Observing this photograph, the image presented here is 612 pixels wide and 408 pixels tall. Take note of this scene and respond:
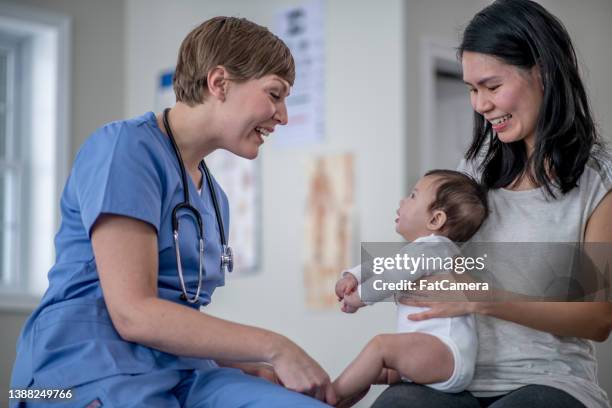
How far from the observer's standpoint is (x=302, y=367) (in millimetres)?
1387

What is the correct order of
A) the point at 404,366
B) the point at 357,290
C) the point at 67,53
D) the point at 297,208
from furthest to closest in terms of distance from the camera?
the point at 67,53 → the point at 297,208 → the point at 357,290 → the point at 404,366

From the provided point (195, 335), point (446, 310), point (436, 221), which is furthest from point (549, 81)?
point (195, 335)

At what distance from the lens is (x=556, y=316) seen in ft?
5.17

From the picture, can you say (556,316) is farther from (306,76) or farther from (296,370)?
(306,76)

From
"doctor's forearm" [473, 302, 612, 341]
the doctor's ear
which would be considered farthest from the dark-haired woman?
the doctor's ear

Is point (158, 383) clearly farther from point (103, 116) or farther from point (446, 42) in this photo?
point (103, 116)

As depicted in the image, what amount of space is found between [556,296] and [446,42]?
2871mm

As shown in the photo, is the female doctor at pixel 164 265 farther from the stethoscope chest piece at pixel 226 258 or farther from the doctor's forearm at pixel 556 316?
the doctor's forearm at pixel 556 316

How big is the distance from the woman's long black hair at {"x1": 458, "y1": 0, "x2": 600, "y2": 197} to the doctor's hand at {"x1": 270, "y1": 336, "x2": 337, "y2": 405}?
59 centimetres

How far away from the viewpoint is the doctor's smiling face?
5.24ft

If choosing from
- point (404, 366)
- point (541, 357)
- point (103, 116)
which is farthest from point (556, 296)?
point (103, 116)

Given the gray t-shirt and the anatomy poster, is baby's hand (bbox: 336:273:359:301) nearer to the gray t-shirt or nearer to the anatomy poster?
the gray t-shirt

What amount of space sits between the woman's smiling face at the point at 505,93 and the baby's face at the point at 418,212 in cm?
18

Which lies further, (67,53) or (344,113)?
(67,53)
